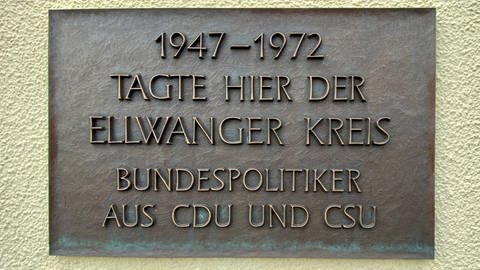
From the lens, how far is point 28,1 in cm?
139

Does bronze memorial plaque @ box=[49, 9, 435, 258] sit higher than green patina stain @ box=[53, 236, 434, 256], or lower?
higher

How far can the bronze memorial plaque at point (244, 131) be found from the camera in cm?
132

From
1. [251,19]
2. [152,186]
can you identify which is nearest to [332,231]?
[152,186]

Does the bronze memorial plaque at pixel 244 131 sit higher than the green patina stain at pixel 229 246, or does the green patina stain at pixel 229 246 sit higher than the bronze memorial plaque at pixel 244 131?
the bronze memorial plaque at pixel 244 131

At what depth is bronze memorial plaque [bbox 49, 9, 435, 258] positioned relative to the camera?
1.32m

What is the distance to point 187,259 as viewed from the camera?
1.41 meters

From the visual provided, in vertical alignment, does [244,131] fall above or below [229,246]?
above

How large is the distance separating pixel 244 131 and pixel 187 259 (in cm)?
59

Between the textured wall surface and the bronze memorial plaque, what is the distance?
2.9 inches

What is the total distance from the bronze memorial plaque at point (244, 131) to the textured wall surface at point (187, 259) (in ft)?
0.24

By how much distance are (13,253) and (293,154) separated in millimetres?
1258

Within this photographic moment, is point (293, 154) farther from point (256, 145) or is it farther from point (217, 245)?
point (217, 245)

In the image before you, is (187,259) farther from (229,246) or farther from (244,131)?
(244,131)

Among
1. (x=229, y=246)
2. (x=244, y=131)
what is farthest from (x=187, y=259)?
(x=244, y=131)
